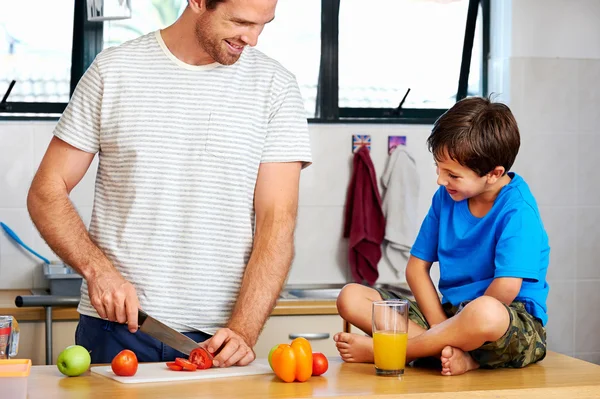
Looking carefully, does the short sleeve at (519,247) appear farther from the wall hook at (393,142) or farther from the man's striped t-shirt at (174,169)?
the wall hook at (393,142)

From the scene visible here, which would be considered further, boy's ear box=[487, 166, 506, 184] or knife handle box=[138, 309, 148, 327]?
boy's ear box=[487, 166, 506, 184]

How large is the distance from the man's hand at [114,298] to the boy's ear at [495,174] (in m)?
0.78

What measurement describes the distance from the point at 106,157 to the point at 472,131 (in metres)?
0.79

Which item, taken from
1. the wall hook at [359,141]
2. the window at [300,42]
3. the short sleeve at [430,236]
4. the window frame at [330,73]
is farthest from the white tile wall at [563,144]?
the short sleeve at [430,236]

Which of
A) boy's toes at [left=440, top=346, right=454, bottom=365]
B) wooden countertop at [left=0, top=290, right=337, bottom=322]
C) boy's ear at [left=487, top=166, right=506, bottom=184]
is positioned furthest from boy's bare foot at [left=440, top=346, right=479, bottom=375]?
wooden countertop at [left=0, top=290, right=337, bottom=322]

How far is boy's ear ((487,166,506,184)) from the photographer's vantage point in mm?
1819

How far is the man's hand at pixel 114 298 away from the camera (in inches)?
65.1

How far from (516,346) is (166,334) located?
2.21 ft

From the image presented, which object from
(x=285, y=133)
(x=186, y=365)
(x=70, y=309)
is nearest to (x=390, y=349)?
(x=186, y=365)

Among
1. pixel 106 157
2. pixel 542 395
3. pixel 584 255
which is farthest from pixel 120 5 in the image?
pixel 584 255

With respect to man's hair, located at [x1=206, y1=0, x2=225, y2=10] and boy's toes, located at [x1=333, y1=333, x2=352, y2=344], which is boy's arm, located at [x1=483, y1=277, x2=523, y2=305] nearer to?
boy's toes, located at [x1=333, y1=333, x2=352, y2=344]

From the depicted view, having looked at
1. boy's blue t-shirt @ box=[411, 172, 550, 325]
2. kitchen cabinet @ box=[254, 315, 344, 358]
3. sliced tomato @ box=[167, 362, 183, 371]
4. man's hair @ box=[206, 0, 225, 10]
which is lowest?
kitchen cabinet @ box=[254, 315, 344, 358]

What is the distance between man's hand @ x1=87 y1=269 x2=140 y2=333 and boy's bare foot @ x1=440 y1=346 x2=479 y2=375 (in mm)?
589

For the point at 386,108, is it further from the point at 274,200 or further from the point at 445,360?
the point at 445,360
